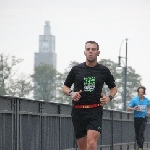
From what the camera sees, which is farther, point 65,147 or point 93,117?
point 65,147

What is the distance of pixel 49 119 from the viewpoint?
1723 centimetres

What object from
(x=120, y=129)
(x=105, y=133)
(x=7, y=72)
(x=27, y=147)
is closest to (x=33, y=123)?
(x=27, y=147)

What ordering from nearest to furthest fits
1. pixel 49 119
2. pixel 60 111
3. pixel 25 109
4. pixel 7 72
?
pixel 25 109 < pixel 49 119 < pixel 60 111 < pixel 7 72

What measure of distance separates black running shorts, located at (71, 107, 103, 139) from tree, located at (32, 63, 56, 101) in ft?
450

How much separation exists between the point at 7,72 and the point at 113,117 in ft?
238

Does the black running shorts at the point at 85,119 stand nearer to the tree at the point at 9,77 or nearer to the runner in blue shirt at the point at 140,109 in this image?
the runner in blue shirt at the point at 140,109

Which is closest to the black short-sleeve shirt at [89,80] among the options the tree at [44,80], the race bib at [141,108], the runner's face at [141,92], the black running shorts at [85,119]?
the black running shorts at [85,119]

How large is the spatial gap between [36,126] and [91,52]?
3.85 metres

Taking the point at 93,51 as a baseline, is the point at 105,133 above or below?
below

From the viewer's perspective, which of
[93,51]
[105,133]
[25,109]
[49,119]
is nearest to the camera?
[93,51]

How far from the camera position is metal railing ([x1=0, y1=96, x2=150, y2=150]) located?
1348 cm

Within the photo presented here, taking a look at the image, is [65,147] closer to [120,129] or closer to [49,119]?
[49,119]

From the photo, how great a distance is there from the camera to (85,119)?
1260cm

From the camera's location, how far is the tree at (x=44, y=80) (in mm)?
152875
